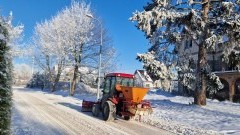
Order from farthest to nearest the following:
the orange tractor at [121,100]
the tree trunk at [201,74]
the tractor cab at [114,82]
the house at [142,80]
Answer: the tree trunk at [201,74] < the house at [142,80] < the tractor cab at [114,82] < the orange tractor at [121,100]

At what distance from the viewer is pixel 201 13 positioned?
22.9m

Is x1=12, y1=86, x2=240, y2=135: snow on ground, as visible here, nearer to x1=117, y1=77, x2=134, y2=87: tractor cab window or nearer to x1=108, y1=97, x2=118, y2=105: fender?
x1=108, y1=97, x2=118, y2=105: fender

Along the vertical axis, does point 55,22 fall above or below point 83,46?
above

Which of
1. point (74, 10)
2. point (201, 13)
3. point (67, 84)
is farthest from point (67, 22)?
point (201, 13)

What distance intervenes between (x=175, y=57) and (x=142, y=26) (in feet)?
13.0

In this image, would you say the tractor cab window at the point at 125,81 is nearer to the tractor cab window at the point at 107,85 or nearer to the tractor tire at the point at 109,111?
the tractor cab window at the point at 107,85

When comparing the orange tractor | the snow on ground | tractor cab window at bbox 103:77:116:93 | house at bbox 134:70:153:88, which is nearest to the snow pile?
the snow on ground

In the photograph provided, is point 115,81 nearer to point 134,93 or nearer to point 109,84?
point 109,84

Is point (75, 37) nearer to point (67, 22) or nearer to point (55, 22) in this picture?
point (67, 22)

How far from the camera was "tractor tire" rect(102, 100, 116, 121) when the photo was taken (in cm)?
1722

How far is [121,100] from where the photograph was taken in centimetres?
1827

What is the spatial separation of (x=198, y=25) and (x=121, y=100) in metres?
7.36

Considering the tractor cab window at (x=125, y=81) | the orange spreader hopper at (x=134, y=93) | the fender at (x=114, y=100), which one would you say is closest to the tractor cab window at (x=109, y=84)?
the tractor cab window at (x=125, y=81)

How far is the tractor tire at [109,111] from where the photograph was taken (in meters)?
17.2
